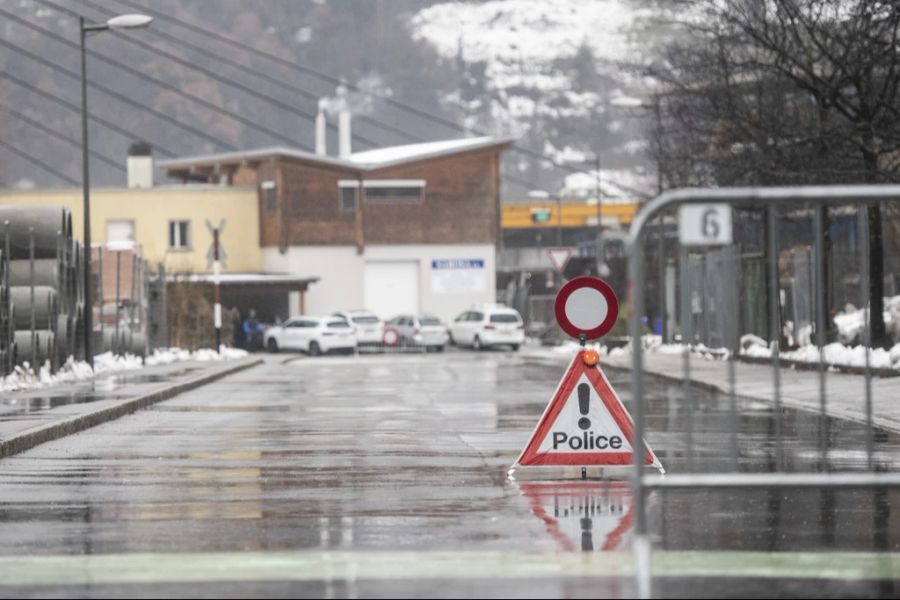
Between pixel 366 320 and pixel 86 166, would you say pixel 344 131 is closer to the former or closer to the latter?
pixel 366 320

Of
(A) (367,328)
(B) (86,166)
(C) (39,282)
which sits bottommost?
(A) (367,328)

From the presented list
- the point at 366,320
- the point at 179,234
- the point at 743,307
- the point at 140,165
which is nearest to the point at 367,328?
the point at 366,320

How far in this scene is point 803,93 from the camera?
3875 cm

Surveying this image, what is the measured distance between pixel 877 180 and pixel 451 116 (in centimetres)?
16825

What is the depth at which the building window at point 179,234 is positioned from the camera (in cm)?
8000

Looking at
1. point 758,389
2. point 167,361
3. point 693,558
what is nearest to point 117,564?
point 693,558

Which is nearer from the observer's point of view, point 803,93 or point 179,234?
point 803,93

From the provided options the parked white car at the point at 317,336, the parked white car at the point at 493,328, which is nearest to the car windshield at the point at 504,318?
the parked white car at the point at 493,328

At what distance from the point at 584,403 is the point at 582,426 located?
171 millimetres

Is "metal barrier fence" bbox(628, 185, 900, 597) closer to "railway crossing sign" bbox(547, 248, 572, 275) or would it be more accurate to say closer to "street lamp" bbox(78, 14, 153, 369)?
"street lamp" bbox(78, 14, 153, 369)

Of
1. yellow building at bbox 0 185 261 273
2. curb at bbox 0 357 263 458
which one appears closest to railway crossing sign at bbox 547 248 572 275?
curb at bbox 0 357 263 458

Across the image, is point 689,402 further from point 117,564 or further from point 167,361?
point 167,361

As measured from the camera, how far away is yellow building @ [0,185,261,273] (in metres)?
79.6

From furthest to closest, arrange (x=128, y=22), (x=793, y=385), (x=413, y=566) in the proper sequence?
(x=128, y=22), (x=793, y=385), (x=413, y=566)
